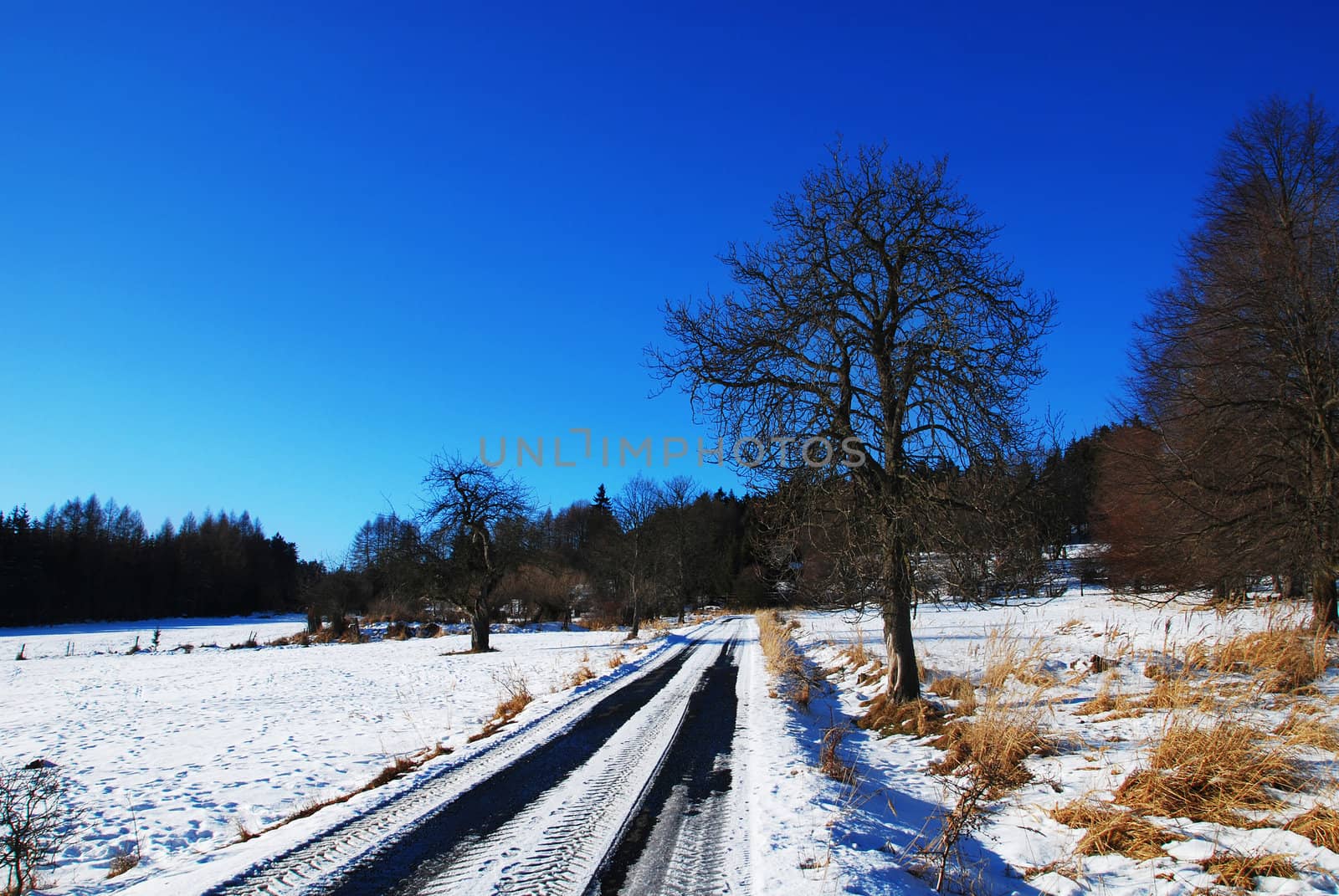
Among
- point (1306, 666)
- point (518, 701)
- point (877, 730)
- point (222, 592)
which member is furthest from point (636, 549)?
point (222, 592)

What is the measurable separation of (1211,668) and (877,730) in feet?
13.1

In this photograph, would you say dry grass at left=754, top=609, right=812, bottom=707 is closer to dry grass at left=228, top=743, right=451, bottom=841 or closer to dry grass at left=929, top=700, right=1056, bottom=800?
dry grass at left=929, top=700, right=1056, bottom=800

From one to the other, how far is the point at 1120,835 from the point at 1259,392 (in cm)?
974

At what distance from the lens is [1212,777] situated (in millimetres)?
4066

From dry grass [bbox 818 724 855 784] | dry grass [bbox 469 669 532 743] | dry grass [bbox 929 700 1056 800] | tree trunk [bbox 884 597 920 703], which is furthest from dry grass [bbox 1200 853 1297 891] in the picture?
dry grass [bbox 469 669 532 743]

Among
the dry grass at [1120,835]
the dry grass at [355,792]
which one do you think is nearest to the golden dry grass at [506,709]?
the dry grass at [355,792]

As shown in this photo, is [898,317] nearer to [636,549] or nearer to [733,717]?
[733,717]

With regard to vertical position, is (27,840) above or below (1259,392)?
below

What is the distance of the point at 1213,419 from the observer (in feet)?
33.6

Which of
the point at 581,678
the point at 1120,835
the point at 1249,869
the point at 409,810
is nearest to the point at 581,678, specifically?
the point at 581,678

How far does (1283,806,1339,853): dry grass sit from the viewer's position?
3.28m

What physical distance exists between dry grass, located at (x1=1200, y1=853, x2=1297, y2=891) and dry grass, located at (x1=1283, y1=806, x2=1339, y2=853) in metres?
0.32

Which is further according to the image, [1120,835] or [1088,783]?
[1088,783]

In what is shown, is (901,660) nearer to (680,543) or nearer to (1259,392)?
(1259,392)
